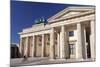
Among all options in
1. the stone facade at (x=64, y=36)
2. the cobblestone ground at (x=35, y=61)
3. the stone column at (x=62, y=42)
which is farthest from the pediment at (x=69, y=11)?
the cobblestone ground at (x=35, y=61)

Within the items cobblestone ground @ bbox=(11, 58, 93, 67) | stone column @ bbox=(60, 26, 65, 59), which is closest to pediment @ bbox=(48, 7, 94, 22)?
stone column @ bbox=(60, 26, 65, 59)

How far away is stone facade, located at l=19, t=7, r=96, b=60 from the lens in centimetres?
423

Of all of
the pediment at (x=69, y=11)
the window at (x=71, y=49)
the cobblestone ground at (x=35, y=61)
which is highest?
the pediment at (x=69, y=11)

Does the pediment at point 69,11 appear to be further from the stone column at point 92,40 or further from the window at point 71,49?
the window at point 71,49

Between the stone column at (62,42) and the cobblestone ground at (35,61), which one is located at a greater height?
the stone column at (62,42)

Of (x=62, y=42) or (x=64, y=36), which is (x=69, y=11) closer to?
(x=64, y=36)

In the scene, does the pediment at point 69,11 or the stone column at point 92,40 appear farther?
the stone column at point 92,40

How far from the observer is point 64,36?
4469 millimetres

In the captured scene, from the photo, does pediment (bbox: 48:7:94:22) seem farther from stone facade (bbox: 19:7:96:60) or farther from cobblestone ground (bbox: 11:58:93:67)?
cobblestone ground (bbox: 11:58:93:67)

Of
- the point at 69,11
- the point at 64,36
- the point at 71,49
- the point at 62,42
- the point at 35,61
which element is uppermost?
the point at 69,11

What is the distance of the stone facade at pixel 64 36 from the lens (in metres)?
4.23

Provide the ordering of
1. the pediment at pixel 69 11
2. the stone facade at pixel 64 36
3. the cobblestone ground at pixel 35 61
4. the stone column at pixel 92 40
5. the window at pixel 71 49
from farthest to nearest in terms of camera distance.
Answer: the stone column at pixel 92 40, the window at pixel 71 49, the pediment at pixel 69 11, the stone facade at pixel 64 36, the cobblestone ground at pixel 35 61

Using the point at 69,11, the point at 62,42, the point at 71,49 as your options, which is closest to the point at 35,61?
the point at 62,42

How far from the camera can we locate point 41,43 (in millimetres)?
4238
